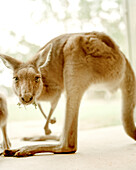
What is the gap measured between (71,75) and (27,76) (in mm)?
407

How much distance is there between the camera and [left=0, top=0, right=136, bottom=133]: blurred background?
3342 millimetres

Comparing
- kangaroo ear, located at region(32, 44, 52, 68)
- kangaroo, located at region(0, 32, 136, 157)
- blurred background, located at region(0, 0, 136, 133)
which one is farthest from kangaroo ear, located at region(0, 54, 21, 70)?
blurred background, located at region(0, 0, 136, 133)

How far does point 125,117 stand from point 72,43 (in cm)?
95

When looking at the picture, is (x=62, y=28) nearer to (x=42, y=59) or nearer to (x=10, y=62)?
(x=42, y=59)

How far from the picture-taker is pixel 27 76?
188 cm

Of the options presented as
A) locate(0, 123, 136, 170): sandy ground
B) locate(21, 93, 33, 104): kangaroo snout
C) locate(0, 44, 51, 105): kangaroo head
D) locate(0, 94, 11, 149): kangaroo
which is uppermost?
locate(0, 44, 51, 105): kangaroo head

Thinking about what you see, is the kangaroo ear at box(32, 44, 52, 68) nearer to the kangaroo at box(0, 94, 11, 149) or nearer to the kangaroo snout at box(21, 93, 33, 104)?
the kangaroo snout at box(21, 93, 33, 104)

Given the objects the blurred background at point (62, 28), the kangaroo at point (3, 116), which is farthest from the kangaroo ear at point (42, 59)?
the blurred background at point (62, 28)

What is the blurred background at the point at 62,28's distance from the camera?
334 cm

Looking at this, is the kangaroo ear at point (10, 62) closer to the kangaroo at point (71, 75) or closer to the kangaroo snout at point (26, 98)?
the kangaroo at point (71, 75)

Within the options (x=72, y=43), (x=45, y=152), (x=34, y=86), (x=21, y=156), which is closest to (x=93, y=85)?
(x=72, y=43)

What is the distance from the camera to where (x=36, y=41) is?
3424 mm

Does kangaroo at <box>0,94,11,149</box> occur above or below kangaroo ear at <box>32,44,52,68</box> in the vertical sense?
below

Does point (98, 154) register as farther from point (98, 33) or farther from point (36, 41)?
point (36, 41)
